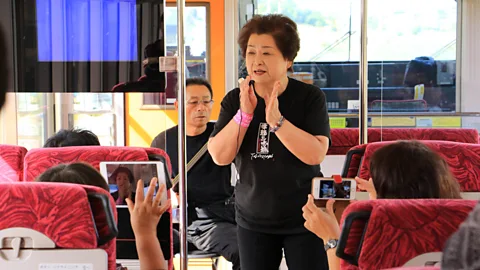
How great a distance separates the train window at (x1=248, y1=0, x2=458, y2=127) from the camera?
14.9ft

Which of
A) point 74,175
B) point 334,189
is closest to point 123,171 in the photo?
point 74,175

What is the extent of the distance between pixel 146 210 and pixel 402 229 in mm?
1119

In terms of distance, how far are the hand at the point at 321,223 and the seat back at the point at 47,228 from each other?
2.12 ft

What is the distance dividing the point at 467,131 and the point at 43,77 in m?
2.24

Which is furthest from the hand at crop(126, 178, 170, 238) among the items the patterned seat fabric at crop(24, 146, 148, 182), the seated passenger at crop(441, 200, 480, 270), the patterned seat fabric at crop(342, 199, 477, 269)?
the seated passenger at crop(441, 200, 480, 270)

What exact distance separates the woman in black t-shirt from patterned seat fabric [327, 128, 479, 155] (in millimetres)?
1367

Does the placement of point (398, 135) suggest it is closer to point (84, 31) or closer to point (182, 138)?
point (182, 138)

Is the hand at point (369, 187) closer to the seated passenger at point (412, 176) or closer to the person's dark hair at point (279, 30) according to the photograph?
the seated passenger at point (412, 176)

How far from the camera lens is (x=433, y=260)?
1564mm

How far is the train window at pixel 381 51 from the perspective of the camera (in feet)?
14.9

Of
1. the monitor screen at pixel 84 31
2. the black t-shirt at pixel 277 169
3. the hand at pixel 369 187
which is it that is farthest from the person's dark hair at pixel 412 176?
the monitor screen at pixel 84 31

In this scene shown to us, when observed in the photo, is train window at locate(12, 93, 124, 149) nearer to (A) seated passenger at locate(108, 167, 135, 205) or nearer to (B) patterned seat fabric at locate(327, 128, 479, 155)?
(A) seated passenger at locate(108, 167, 135, 205)

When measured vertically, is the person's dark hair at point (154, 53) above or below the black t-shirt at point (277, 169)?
above

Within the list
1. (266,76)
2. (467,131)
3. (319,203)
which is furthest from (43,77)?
(467,131)
